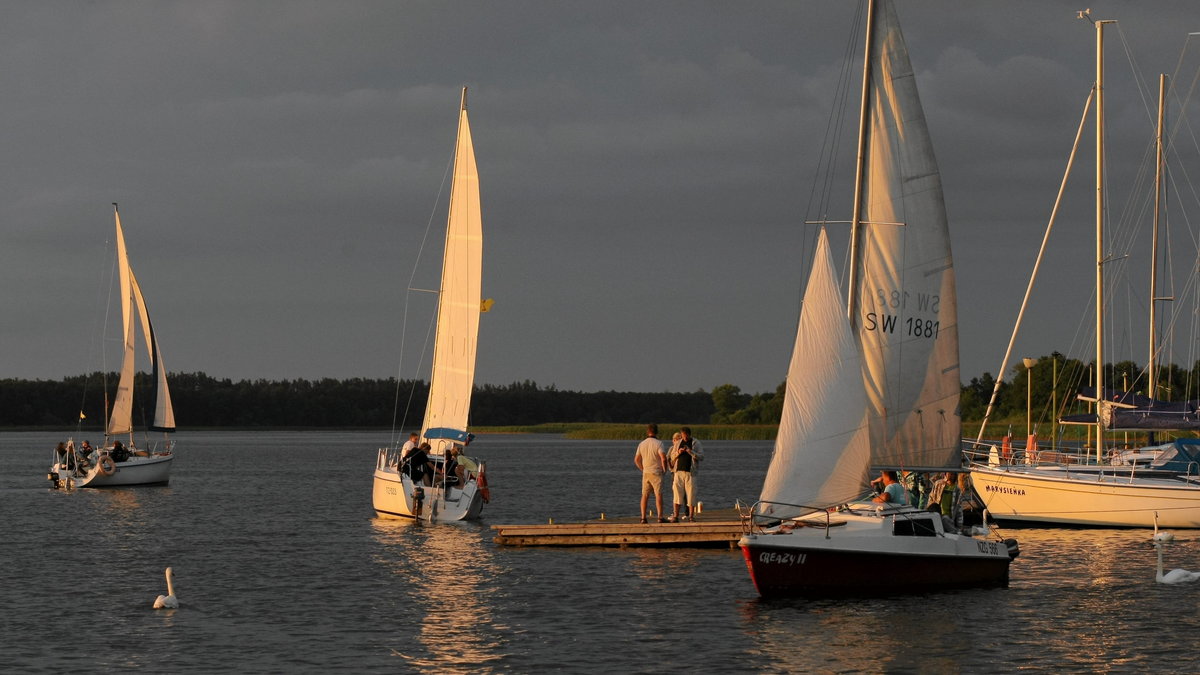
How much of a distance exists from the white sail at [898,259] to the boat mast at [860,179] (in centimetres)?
10

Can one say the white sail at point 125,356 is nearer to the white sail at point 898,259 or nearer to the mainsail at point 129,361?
the mainsail at point 129,361

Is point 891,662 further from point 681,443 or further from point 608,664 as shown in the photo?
point 681,443

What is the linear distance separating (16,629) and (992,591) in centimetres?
1768

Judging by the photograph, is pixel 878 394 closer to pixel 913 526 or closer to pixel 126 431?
pixel 913 526

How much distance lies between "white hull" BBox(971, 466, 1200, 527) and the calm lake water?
565mm

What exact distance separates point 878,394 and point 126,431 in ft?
158

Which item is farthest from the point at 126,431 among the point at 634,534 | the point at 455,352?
the point at 634,534

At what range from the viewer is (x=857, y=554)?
25578 millimetres

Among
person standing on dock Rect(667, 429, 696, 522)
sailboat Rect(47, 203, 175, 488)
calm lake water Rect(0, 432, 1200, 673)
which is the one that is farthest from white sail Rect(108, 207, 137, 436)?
person standing on dock Rect(667, 429, 696, 522)

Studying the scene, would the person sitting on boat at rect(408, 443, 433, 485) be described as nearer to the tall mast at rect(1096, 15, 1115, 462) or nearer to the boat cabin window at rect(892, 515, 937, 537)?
the boat cabin window at rect(892, 515, 937, 537)

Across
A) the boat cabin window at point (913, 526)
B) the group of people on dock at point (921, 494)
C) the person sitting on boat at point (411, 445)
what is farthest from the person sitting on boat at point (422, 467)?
the boat cabin window at point (913, 526)

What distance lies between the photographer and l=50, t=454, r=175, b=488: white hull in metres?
65.1

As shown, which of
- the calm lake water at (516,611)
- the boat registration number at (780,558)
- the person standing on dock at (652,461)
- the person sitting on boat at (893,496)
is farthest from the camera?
the person standing on dock at (652,461)

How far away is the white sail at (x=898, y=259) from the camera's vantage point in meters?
27.7
